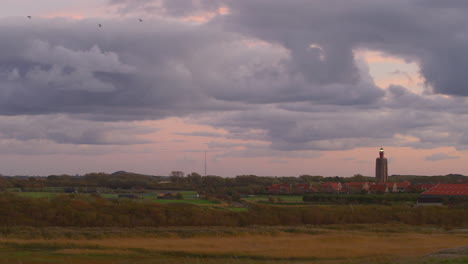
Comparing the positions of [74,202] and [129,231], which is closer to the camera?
[129,231]

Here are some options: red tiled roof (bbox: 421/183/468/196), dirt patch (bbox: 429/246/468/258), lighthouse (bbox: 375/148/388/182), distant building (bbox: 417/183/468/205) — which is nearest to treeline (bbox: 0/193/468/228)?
distant building (bbox: 417/183/468/205)

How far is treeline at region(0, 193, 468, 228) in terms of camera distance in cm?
6638

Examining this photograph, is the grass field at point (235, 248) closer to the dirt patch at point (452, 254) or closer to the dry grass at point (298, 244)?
the dry grass at point (298, 244)

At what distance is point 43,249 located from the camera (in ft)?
141

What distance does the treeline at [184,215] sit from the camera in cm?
6638

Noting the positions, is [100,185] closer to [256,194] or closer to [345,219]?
[256,194]

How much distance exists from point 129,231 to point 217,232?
8718 millimetres

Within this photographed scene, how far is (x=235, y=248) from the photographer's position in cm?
4428

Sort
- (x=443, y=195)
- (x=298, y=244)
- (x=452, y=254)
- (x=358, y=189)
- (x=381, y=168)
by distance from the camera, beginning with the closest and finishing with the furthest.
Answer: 1. (x=452, y=254)
2. (x=298, y=244)
3. (x=443, y=195)
4. (x=358, y=189)
5. (x=381, y=168)

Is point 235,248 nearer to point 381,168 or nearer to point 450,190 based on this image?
point 450,190

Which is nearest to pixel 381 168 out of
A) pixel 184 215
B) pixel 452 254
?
pixel 184 215

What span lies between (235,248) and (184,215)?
27.6 meters

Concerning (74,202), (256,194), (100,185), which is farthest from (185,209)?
(100,185)

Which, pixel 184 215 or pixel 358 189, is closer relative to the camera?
pixel 184 215
